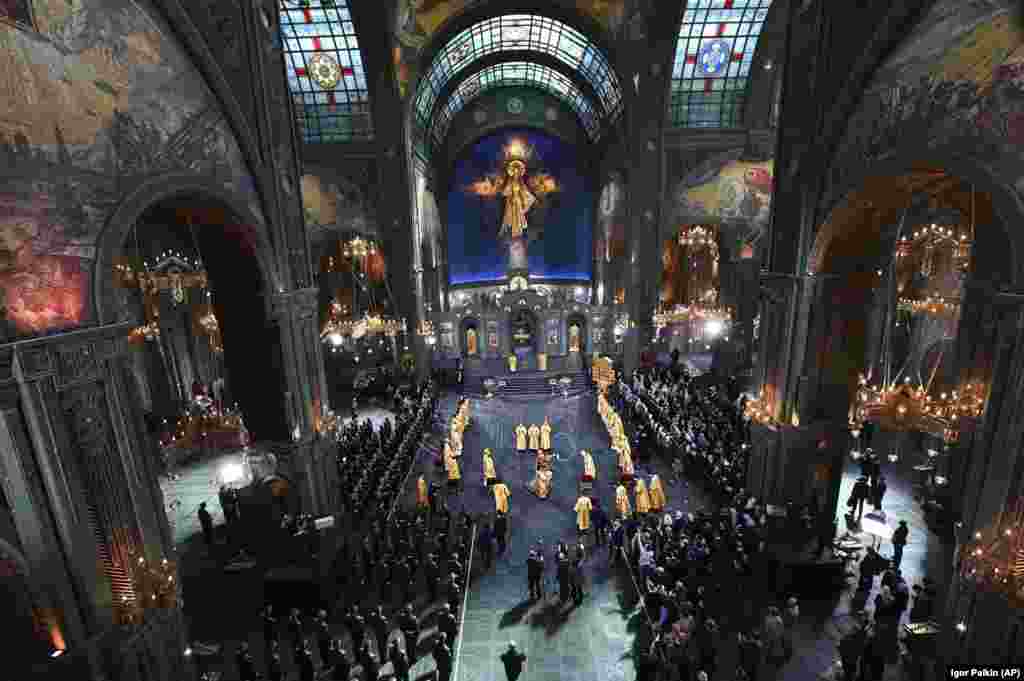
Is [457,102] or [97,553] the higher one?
[457,102]

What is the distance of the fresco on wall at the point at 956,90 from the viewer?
6.30 meters

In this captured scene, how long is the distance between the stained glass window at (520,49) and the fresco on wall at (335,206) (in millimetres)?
6061

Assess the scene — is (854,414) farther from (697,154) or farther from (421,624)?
(697,154)

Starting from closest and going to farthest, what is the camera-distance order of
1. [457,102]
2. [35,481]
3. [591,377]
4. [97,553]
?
1. [35,481]
2. [97,553]
3. [591,377]
4. [457,102]

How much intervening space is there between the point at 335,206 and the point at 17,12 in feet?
63.3

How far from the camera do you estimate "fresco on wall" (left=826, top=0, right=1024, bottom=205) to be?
6.30 meters

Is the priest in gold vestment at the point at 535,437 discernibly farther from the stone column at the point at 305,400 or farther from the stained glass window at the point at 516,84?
the stained glass window at the point at 516,84

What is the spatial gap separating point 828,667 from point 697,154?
20440mm

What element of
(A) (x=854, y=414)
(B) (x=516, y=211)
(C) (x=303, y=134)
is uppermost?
(C) (x=303, y=134)

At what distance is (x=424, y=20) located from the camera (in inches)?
879

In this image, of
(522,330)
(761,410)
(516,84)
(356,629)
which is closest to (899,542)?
(761,410)

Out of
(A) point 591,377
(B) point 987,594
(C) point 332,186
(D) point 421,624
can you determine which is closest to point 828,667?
(B) point 987,594

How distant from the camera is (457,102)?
33906mm

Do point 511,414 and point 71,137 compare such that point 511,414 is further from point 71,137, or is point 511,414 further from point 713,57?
point 713,57
